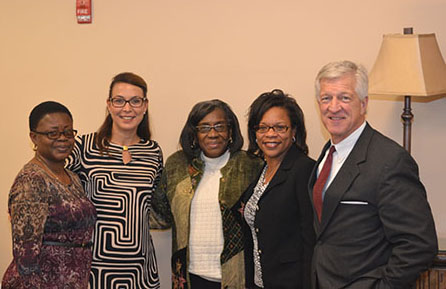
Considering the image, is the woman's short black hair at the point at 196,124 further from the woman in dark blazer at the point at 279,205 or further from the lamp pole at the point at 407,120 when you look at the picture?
the lamp pole at the point at 407,120

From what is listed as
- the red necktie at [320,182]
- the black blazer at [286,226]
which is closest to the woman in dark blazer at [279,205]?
the black blazer at [286,226]

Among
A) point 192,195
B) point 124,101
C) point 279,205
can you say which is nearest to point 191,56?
point 124,101

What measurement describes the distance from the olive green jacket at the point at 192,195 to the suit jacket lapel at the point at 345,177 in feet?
2.43

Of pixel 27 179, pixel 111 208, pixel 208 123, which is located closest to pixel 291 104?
pixel 208 123

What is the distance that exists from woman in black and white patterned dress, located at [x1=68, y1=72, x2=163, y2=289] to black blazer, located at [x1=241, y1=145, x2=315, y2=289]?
67cm

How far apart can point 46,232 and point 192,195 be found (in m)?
0.76

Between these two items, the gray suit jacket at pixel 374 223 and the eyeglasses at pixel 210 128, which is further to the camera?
the eyeglasses at pixel 210 128

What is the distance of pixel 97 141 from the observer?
3.19 metres

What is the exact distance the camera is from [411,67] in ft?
10.4

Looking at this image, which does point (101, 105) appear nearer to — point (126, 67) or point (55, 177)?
point (126, 67)

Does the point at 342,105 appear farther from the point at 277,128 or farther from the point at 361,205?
the point at 277,128

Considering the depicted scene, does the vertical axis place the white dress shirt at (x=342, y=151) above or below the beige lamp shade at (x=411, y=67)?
below

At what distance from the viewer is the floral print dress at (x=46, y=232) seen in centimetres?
265

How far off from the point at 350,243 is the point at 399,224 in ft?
0.72
